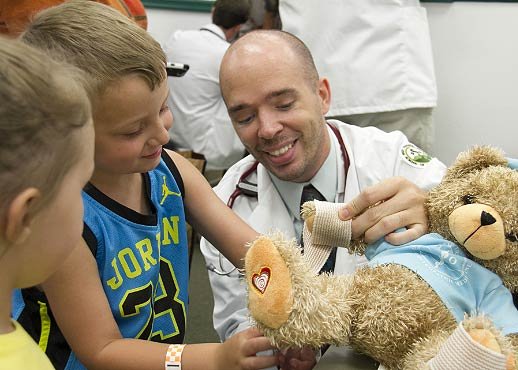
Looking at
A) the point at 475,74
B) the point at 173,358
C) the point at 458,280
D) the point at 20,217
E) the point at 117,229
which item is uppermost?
the point at 20,217

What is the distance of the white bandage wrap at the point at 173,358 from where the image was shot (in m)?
0.90

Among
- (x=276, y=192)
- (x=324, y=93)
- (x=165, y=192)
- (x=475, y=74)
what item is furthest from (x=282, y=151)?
(x=475, y=74)

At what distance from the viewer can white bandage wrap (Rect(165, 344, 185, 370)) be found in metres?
0.90

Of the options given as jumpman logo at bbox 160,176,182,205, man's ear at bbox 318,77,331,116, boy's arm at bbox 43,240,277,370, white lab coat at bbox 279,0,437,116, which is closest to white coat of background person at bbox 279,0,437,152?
white lab coat at bbox 279,0,437,116

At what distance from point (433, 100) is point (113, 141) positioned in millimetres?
1629

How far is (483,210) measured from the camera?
773 mm

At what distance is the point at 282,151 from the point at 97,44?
611mm

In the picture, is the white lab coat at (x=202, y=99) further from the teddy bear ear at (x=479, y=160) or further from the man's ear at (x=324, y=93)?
the teddy bear ear at (x=479, y=160)

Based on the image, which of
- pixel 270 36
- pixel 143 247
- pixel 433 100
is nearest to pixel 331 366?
pixel 143 247

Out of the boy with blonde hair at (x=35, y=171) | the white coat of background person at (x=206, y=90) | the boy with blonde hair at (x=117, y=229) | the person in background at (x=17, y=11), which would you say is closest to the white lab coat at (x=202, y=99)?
the white coat of background person at (x=206, y=90)

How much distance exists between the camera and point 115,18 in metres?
0.91

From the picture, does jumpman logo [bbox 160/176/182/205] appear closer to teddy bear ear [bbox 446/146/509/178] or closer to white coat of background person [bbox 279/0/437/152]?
teddy bear ear [bbox 446/146/509/178]

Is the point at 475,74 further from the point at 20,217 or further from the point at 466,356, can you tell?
the point at 20,217

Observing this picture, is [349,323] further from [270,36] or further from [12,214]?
A: [270,36]
